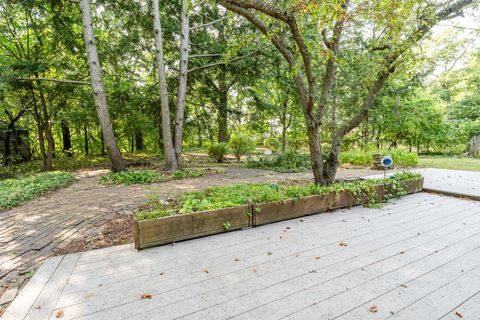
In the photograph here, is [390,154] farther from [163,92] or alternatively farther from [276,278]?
[276,278]

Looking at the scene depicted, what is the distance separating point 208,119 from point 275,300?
9878 millimetres

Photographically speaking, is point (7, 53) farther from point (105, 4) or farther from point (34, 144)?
point (34, 144)

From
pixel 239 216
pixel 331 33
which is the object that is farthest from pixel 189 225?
pixel 331 33

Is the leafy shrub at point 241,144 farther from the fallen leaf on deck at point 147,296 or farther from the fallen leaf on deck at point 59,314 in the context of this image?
the fallen leaf on deck at point 59,314

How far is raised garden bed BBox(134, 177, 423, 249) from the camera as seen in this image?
265 centimetres

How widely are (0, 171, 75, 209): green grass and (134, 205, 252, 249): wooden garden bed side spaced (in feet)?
11.2

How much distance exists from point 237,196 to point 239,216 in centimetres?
40

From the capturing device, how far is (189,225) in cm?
283

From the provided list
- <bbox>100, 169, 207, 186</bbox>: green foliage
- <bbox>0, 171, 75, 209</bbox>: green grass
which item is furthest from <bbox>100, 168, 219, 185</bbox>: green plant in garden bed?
<bbox>0, 171, 75, 209</bbox>: green grass

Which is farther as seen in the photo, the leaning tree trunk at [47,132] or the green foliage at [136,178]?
the leaning tree trunk at [47,132]

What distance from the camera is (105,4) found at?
7723mm

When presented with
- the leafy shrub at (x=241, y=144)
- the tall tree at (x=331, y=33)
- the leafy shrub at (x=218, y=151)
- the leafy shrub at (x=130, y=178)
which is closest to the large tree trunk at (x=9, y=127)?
the leafy shrub at (x=130, y=178)

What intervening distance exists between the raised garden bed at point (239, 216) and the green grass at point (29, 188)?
346 centimetres

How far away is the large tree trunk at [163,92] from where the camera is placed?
6.95 meters
